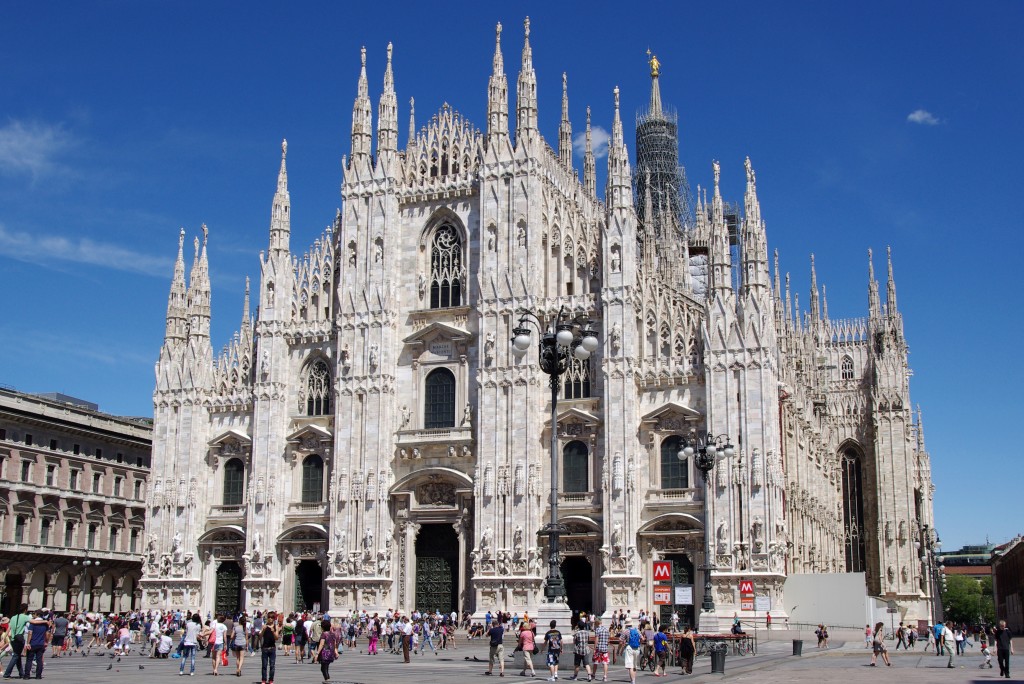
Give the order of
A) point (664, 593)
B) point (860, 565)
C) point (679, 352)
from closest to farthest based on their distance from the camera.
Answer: point (664, 593) → point (679, 352) → point (860, 565)

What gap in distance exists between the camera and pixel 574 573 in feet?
165

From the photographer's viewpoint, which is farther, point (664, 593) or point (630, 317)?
point (630, 317)

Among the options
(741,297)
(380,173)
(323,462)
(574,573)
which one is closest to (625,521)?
(574,573)

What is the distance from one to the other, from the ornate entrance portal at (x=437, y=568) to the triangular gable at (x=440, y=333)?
836 centimetres

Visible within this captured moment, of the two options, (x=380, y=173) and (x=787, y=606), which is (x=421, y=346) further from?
(x=787, y=606)

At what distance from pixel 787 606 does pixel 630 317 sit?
527 inches

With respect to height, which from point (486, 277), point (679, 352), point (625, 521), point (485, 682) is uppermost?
point (486, 277)

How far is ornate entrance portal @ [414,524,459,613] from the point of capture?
51906mm

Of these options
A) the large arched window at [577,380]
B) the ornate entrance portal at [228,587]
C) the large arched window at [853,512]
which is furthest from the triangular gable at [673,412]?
the large arched window at [853,512]

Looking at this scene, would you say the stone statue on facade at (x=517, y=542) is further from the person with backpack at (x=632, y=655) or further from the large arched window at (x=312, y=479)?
the person with backpack at (x=632, y=655)

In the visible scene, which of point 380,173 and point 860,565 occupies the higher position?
point 380,173

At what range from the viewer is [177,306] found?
5859 cm

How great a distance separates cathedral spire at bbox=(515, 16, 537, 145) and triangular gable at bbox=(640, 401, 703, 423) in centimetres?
1396

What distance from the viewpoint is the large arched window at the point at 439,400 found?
174 ft
